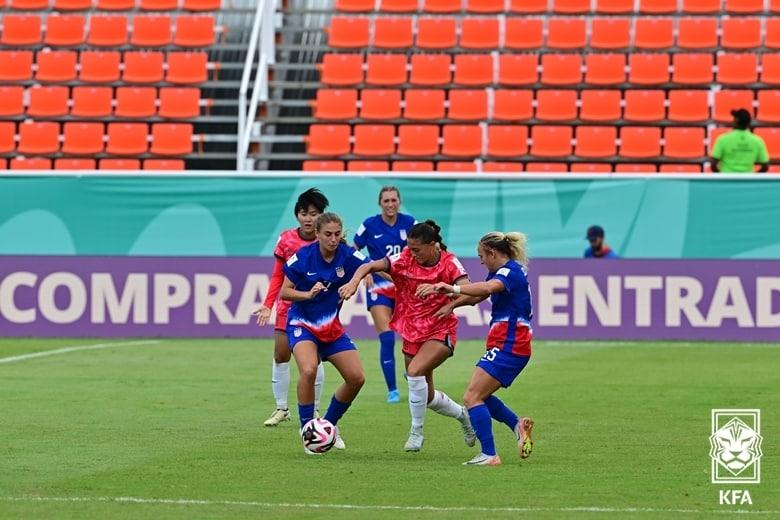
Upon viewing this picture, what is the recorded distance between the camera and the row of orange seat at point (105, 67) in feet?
91.5

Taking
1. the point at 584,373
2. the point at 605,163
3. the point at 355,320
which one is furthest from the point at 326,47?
the point at 584,373

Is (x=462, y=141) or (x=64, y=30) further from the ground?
(x=64, y=30)

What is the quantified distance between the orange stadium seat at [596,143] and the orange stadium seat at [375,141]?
124 inches

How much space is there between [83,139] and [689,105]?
10.6m

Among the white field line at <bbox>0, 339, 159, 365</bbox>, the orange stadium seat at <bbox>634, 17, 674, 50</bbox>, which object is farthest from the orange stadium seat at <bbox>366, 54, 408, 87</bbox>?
the white field line at <bbox>0, 339, 159, 365</bbox>

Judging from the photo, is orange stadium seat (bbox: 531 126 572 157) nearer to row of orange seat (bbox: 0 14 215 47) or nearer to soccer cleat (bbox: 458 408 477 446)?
row of orange seat (bbox: 0 14 215 47)

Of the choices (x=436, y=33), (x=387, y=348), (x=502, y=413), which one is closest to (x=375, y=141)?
(x=436, y=33)

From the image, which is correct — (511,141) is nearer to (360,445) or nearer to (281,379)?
(281,379)

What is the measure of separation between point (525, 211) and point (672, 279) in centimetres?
235

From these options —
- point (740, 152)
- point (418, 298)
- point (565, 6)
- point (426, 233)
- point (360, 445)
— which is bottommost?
point (360, 445)

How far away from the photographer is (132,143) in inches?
1061

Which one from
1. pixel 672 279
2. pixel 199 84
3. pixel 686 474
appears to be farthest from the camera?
pixel 199 84

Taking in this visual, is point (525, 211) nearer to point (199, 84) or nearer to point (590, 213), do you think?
point (590, 213)

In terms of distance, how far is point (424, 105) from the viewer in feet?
88.4
